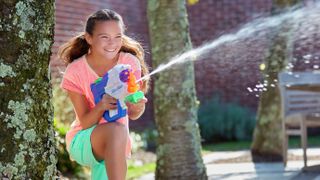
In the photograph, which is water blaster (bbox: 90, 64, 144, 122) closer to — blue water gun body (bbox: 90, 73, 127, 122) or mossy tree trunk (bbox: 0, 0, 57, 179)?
blue water gun body (bbox: 90, 73, 127, 122)

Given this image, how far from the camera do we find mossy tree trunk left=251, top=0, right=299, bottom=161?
30.6 ft

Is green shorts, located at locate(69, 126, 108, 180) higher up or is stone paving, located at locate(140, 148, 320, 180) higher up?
green shorts, located at locate(69, 126, 108, 180)

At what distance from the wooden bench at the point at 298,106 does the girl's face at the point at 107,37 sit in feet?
11.2

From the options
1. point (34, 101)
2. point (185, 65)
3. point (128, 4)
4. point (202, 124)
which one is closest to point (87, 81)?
point (34, 101)

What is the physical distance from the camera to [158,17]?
634cm

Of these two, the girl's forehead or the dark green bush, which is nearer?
the girl's forehead

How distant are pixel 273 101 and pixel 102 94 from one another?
19.9 ft

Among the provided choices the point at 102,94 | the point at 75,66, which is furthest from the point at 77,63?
the point at 102,94

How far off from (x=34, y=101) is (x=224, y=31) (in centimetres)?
1225

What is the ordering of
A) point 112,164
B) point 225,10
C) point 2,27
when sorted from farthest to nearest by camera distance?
point 225,10, point 112,164, point 2,27

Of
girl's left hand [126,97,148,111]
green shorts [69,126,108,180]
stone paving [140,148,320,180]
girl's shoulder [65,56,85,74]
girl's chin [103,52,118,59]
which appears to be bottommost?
stone paving [140,148,320,180]

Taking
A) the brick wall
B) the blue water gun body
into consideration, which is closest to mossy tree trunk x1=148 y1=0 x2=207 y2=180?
the blue water gun body

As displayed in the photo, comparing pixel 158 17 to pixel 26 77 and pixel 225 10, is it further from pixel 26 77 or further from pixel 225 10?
pixel 225 10

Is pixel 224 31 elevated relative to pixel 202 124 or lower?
elevated
